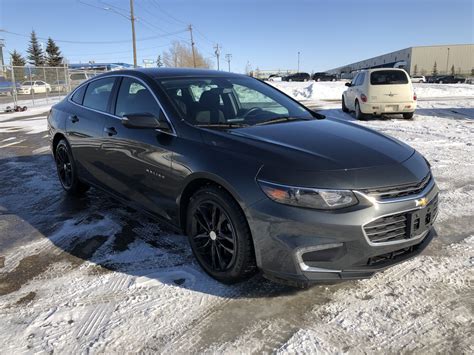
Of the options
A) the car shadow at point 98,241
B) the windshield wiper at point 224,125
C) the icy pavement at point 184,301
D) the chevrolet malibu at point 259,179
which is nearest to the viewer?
the icy pavement at point 184,301

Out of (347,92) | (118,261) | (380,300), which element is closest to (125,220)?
(118,261)

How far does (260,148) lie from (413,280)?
158 centimetres

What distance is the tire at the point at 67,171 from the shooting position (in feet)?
17.8

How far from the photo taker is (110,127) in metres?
4.36

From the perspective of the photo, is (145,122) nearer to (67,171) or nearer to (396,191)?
(396,191)

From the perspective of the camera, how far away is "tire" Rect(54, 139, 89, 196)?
213 inches

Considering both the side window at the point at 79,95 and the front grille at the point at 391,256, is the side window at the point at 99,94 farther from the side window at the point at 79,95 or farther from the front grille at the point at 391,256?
the front grille at the point at 391,256

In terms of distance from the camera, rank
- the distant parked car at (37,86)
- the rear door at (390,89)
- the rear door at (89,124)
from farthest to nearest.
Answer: the distant parked car at (37,86) → the rear door at (390,89) → the rear door at (89,124)

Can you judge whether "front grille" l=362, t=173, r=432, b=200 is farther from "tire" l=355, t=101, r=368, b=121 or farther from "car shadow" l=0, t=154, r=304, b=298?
"tire" l=355, t=101, r=368, b=121

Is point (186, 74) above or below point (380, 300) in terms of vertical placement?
above

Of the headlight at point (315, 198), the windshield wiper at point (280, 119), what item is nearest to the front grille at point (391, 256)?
the headlight at point (315, 198)

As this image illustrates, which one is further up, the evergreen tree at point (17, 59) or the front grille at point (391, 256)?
the evergreen tree at point (17, 59)

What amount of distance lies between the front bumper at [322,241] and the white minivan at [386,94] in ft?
35.4

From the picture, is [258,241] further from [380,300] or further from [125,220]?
Result: [125,220]
